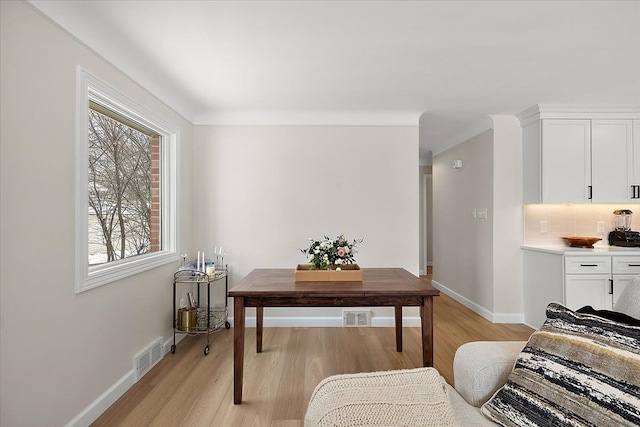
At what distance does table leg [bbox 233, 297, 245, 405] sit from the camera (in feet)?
7.07

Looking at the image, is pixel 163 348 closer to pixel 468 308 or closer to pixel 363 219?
pixel 363 219

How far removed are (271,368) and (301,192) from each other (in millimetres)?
1834

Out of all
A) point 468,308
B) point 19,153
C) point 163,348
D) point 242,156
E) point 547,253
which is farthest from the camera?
point 468,308

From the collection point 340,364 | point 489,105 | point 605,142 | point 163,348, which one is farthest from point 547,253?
point 163,348

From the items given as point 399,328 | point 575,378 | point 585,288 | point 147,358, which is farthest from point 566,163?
point 147,358

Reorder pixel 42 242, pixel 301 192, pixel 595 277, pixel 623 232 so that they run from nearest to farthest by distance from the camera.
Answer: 1. pixel 42 242
2. pixel 595 277
3. pixel 623 232
4. pixel 301 192

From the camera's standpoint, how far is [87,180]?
79.4 inches

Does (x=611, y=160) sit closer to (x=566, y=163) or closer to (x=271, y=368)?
(x=566, y=163)

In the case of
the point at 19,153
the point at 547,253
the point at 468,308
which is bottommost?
the point at 468,308

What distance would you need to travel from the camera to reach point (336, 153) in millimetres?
3809

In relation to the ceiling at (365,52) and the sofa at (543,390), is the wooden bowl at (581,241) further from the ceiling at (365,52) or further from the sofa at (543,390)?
the sofa at (543,390)

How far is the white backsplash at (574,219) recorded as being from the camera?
12.6ft

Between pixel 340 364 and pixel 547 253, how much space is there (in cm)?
243

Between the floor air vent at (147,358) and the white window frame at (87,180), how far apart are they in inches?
25.3
